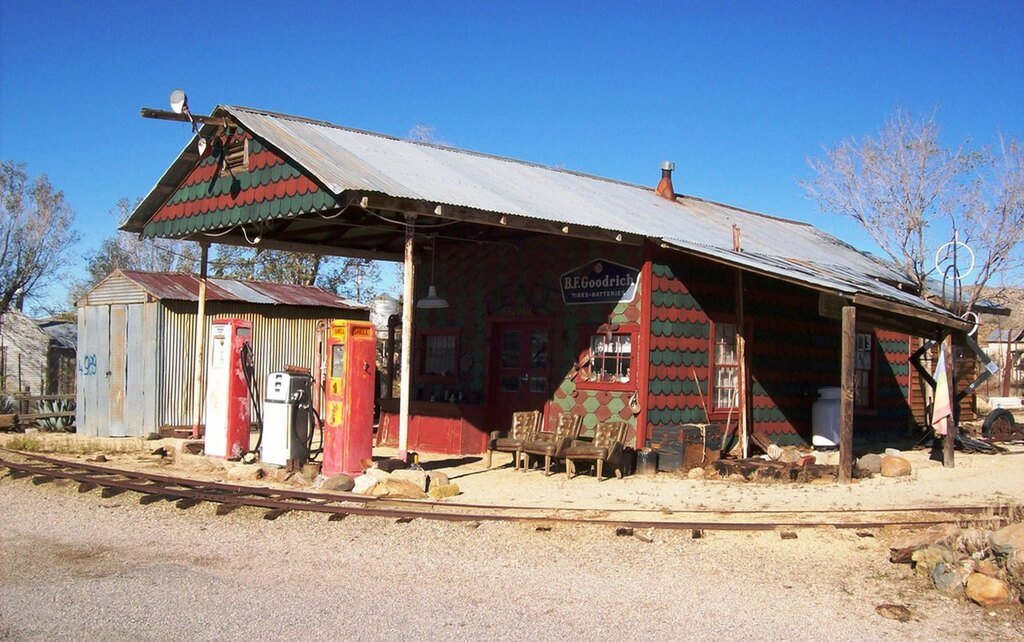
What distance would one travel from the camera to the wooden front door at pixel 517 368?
15172mm

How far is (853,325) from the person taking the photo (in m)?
12.0

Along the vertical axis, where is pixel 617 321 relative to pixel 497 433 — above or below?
above

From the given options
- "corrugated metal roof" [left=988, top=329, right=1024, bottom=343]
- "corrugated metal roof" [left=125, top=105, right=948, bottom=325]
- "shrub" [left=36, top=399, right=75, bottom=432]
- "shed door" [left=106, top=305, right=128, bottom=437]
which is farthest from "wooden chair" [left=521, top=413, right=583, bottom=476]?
"corrugated metal roof" [left=988, top=329, right=1024, bottom=343]

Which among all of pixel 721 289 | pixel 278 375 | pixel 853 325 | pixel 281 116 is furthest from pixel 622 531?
pixel 281 116

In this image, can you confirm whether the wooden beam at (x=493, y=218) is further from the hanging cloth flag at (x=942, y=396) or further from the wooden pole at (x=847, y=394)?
the hanging cloth flag at (x=942, y=396)

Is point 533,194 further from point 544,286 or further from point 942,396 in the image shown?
point 942,396

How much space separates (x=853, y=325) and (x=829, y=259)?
7.75 meters

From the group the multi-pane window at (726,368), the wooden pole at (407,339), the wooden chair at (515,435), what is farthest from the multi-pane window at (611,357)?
the wooden pole at (407,339)

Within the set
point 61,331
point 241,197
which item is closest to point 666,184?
point 241,197

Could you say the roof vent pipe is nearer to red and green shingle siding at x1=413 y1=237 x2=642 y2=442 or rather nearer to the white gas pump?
red and green shingle siding at x1=413 y1=237 x2=642 y2=442

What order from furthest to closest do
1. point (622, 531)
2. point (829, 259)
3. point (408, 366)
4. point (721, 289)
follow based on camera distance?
point (829, 259) → point (721, 289) → point (408, 366) → point (622, 531)

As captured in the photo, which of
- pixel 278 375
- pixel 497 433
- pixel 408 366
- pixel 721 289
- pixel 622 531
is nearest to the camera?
pixel 622 531

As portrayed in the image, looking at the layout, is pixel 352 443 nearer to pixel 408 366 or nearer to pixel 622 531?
pixel 408 366

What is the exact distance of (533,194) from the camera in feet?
48.7
